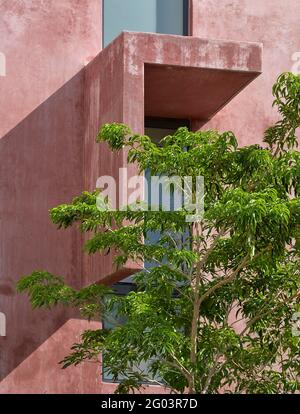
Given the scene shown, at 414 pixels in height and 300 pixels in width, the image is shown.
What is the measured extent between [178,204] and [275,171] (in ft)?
8.19

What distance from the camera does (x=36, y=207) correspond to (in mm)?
20578

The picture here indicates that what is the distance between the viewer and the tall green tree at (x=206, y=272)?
642 inches

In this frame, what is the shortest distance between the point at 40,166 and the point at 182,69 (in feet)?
8.24

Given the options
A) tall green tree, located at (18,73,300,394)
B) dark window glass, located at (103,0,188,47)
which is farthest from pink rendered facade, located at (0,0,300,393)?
tall green tree, located at (18,73,300,394)

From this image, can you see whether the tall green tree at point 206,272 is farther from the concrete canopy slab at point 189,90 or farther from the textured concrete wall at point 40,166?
the concrete canopy slab at point 189,90

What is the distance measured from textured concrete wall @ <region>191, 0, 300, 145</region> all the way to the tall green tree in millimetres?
3827

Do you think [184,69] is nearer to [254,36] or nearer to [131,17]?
[131,17]

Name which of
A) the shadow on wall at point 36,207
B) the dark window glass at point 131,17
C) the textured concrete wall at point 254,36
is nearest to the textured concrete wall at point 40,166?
the shadow on wall at point 36,207

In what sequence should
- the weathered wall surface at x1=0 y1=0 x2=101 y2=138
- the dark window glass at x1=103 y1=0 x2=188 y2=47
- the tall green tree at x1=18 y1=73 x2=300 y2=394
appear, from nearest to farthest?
the tall green tree at x1=18 y1=73 x2=300 y2=394 < the weathered wall surface at x1=0 y1=0 x2=101 y2=138 < the dark window glass at x1=103 y1=0 x2=188 y2=47

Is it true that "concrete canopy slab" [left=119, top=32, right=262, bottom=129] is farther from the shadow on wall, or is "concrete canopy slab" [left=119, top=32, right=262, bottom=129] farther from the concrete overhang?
the shadow on wall

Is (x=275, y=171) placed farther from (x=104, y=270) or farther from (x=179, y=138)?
(x=104, y=270)

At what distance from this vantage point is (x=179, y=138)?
17156 millimetres

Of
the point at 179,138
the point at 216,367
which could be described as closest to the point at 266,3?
the point at 179,138

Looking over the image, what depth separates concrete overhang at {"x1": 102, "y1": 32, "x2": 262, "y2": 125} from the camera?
64.3 feet
